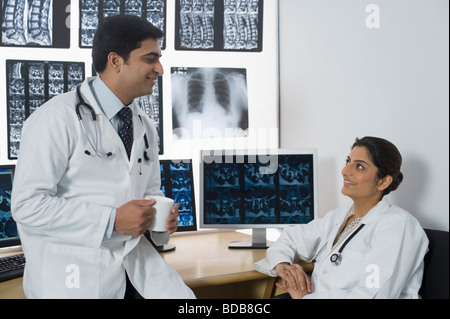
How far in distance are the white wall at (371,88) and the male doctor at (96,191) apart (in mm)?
894

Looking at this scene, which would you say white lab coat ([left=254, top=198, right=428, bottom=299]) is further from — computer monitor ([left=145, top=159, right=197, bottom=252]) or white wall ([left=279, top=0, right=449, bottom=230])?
computer monitor ([left=145, top=159, right=197, bottom=252])

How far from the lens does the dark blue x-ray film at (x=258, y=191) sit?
211 centimetres

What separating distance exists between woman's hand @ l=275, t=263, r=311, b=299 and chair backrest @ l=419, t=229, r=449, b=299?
1.22 feet

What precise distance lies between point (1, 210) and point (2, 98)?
1.70ft

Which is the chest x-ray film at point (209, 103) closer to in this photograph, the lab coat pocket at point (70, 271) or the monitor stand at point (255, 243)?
the monitor stand at point (255, 243)

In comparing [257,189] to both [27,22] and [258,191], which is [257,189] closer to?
[258,191]

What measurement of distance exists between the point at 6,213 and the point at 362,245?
1274 millimetres

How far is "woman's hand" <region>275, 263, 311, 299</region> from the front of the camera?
170 cm

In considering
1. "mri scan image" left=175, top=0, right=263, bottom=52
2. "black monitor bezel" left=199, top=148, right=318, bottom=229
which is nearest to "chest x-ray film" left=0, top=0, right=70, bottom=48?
"mri scan image" left=175, top=0, right=263, bottom=52

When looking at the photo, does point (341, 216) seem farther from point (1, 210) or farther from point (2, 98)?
point (2, 98)

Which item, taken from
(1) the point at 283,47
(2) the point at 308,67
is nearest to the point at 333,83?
(2) the point at 308,67

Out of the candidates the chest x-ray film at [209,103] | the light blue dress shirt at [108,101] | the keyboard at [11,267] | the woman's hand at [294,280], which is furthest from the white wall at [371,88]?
the keyboard at [11,267]

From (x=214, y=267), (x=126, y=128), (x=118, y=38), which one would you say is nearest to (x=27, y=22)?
(x=118, y=38)

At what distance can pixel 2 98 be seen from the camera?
2076 mm
